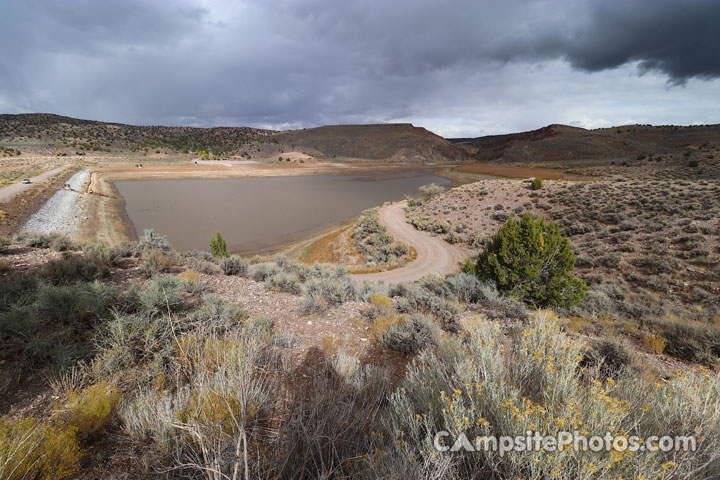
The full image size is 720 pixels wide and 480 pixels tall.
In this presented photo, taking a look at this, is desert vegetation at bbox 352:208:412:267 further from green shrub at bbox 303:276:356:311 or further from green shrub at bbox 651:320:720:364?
green shrub at bbox 651:320:720:364

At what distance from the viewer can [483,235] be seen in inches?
760

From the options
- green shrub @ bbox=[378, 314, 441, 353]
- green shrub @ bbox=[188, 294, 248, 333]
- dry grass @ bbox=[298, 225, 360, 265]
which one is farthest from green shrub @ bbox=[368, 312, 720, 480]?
dry grass @ bbox=[298, 225, 360, 265]

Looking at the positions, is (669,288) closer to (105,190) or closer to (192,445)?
(192,445)

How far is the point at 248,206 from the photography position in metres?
31.2

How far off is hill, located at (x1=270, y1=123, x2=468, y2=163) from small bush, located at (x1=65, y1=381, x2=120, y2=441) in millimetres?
91887

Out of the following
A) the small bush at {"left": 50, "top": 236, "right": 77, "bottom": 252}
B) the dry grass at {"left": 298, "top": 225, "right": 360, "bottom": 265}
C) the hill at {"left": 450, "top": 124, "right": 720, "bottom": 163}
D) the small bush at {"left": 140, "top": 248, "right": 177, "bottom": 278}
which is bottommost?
the dry grass at {"left": 298, "top": 225, "right": 360, "bottom": 265}

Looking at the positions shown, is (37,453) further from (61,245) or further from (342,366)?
(61,245)

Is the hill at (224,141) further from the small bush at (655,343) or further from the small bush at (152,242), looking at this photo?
the small bush at (655,343)

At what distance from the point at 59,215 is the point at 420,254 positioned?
84.0 ft

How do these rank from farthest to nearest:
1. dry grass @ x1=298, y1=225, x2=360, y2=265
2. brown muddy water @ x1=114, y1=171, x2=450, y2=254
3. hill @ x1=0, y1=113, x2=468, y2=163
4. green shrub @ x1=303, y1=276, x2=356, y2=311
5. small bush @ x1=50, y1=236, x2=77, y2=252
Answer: hill @ x1=0, y1=113, x2=468, y2=163
brown muddy water @ x1=114, y1=171, x2=450, y2=254
dry grass @ x1=298, y1=225, x2=360, y2=265
small bush @ x1=50, y1=236, x2=77, y2=252
green shrub @ x1=303, y1=276, x2=356, y2=311

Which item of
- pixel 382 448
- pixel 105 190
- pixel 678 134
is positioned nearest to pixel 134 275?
pixel 382 448

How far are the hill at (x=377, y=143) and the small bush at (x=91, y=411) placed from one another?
301 ft

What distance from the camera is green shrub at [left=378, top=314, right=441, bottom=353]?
4305 millimetres

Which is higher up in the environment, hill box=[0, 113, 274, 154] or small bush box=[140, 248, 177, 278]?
hill box=[0, 113, 274, 154]
